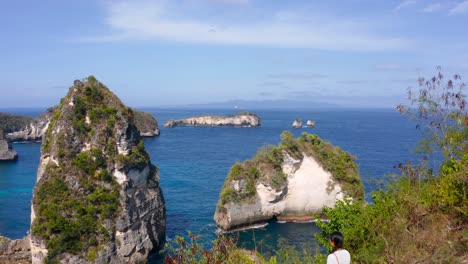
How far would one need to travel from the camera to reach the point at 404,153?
254ft

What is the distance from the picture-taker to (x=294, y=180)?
44.8 m

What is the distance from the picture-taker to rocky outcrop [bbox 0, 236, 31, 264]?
30.8 meters

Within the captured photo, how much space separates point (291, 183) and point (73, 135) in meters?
25.4

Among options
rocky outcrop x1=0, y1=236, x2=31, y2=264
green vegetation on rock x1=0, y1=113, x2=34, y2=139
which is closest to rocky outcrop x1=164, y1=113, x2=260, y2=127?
green vegetation on rock x1=0, y1=113, x2=34, y2=139

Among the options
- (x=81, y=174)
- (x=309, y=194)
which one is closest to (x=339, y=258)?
(x=81, y=174)

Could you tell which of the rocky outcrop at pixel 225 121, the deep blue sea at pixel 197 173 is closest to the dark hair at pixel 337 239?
the deep blue sea at pixel 197 173

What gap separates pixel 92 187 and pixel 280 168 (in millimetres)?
22421

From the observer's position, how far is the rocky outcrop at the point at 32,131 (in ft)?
381

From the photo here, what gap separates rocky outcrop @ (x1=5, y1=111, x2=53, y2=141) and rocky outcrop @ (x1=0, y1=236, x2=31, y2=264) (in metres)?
93.5

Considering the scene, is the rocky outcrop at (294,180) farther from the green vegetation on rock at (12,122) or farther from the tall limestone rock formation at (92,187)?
the green vegetation on rock at (12,122)

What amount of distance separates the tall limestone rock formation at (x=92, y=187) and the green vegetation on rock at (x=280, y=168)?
1111cm

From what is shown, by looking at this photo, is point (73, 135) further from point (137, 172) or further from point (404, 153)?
point (404, 153)

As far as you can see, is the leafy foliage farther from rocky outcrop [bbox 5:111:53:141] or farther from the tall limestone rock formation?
rocky outcrop [bbox 5:111:53:141]

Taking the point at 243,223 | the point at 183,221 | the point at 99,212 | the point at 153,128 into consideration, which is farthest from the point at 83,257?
the point at 153,128
